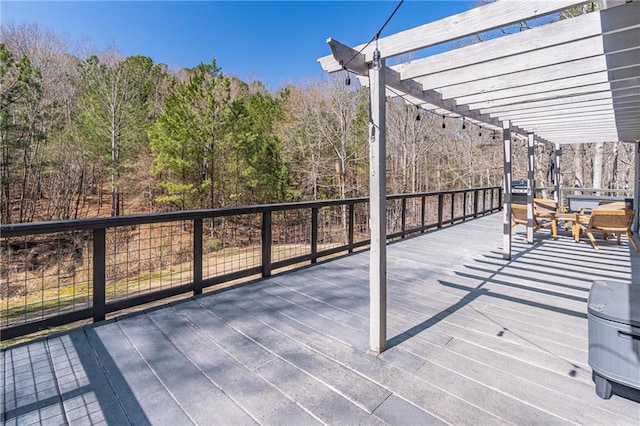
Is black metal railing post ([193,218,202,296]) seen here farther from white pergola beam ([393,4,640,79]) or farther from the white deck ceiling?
white pergola beam ([393,4,640,79])

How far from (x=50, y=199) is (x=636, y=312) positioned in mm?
15712

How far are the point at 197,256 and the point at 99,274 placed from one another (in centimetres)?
81

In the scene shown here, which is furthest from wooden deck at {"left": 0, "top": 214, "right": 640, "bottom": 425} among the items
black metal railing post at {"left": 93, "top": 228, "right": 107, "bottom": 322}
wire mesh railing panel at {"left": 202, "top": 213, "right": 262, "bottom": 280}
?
wire mesh railing panel at {"left": 202, "top": 213, "right": 262, "bottom": 280}

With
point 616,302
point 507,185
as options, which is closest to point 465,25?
point 616,302

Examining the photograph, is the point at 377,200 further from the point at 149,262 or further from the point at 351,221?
the point at 149,262

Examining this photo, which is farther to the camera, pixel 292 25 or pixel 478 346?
pixel 292 25

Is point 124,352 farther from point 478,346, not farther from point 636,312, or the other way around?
point 636,312

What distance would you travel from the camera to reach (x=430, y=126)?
53.2 ft

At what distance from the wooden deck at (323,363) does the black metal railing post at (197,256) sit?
20cm

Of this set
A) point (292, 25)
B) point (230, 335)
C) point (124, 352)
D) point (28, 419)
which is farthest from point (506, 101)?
point (292, 25)

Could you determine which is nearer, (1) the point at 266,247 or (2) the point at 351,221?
(1) the point at 266,247

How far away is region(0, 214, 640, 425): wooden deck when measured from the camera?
63.6 inches

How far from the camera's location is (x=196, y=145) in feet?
44.4

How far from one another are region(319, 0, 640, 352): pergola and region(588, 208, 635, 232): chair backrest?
191 cm
